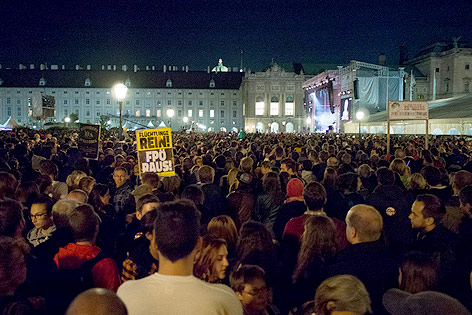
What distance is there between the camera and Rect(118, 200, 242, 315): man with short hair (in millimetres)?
2230

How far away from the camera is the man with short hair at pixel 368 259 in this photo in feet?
11.5

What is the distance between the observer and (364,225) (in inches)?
148

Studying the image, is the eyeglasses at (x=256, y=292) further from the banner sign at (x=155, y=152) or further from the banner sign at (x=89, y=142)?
the banner sign at (x=89, y=142)

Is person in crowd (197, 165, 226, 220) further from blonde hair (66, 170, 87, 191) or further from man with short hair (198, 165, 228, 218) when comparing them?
blonde hair (66, 170, 87, 191)

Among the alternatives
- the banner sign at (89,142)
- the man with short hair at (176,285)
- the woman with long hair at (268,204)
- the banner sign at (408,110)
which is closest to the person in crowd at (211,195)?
the woman with long hair at (268,204)

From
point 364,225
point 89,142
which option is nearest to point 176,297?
point 364,225

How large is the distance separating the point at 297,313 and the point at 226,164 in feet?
22.2

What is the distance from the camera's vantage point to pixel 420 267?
307 cm

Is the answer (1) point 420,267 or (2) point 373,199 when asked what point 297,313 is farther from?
(2) point 373,199

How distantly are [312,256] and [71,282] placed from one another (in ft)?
6.49

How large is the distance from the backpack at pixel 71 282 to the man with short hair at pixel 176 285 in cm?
104

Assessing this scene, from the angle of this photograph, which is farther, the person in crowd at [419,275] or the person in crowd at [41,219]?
the person in crowd at [41,219]

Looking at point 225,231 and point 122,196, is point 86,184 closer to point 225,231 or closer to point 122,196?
point 122,196

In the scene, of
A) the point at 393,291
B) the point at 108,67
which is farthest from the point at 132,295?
the point at 108,67
